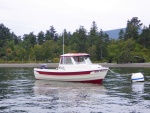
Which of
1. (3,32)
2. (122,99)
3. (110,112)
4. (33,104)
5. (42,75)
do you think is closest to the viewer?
(110,112)

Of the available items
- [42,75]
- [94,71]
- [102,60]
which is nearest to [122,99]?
[94,71]

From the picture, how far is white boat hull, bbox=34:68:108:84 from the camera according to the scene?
39.6 meters

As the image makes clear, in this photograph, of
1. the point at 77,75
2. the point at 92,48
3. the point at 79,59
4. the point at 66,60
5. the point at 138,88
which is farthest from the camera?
the point at 92,48

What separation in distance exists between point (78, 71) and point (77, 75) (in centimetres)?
75

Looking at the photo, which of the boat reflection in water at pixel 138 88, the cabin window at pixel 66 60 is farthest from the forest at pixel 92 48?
the boat reflection in water at pixel 138 88

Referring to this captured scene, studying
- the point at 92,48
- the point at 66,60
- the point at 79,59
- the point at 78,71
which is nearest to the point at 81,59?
the point at 79,59

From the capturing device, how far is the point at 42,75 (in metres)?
45.2

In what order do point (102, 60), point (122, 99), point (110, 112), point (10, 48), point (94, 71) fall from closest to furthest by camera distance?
1. point (110, 112)
2. point (122, 99)
3. point (94, 71)
4. point (102, 60)
5. point (10, 48)

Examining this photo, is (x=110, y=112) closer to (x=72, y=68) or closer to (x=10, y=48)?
(x=72, y=68)

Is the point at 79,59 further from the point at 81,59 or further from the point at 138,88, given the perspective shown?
the point at 138,88

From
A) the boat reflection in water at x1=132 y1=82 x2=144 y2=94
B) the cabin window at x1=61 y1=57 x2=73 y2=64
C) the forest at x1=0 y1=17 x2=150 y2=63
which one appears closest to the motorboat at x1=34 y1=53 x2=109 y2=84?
the cabin window at x1=61 y1=57 x2=73 y2=64

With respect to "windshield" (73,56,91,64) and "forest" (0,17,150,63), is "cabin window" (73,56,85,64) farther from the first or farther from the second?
"forest" (0,17,150,63)

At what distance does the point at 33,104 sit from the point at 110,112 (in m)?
6.04

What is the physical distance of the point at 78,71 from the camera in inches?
1587
